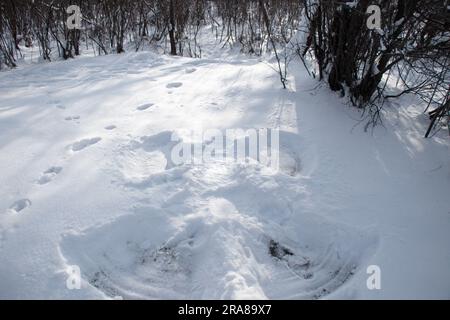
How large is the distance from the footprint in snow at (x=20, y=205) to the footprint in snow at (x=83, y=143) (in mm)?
601

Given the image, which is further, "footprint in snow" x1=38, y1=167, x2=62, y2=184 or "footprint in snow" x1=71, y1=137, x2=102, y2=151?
"footprint in snow" x1=71, y1=137, x2=102, y2=151

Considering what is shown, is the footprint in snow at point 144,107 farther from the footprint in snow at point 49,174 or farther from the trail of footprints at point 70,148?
the footprint in snow at point 49,174

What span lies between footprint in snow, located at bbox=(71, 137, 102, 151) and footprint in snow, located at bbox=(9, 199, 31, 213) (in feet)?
1.97

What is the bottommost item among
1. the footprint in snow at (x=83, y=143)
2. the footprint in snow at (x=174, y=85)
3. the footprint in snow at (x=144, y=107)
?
the footprint in snow at (x=83, y=143)

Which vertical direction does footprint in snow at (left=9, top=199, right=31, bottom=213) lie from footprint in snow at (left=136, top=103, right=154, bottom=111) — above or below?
below

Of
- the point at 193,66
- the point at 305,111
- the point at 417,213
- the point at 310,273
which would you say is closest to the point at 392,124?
the point at 305,111

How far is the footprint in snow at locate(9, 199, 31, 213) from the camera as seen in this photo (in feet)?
6.99

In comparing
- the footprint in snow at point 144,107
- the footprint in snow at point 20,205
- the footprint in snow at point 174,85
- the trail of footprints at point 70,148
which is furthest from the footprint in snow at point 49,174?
the footprint in snow at point 174,85

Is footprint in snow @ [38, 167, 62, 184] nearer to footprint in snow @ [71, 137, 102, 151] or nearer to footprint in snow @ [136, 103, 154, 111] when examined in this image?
footprint in snow @ [71, 137, 102, 151]

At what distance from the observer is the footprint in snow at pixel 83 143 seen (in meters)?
2.70

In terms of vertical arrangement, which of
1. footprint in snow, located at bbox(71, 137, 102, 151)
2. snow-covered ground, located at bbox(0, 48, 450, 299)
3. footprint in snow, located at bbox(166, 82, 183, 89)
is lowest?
snow-covered ground, located at bbox(0, 48, 450, 299)

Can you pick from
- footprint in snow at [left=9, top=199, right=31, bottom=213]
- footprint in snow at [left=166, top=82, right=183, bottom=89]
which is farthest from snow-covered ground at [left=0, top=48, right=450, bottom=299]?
footprint in snow at [left=166, top=82, right=183, bottom=89]

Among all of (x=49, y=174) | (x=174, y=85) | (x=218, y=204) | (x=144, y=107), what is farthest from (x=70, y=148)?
(x=174, y=85)

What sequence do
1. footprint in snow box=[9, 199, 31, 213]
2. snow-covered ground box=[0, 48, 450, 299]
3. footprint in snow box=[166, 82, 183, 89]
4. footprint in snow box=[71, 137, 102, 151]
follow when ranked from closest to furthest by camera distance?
snow-covered ground box=[0, 48, 450, 299]
footprint in snow box=[9, 199, 31, 213]
footprint in snow box=[71, 137, 102, 151]
footprint in snow box=[166, 82, 183, 89]
